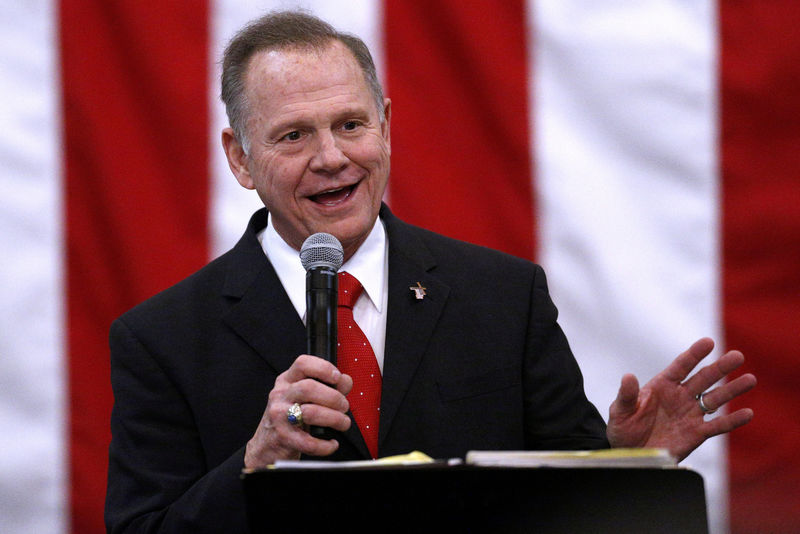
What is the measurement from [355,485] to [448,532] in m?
0.13

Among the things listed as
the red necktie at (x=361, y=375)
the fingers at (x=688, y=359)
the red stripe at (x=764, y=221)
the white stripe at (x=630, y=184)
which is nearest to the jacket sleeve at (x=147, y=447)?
the red necktie at (x=361, y=375)

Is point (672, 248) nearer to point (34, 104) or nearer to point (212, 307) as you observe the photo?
point (212, 307)

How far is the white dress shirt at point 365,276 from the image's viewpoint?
6.60ft

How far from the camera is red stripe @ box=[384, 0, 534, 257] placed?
8.67ft

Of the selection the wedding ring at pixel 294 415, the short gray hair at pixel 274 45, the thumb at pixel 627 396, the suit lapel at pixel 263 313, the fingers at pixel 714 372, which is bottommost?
the wedding ring at pixel 294 415

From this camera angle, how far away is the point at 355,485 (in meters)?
1.16

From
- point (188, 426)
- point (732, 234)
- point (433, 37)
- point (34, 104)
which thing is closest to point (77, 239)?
point (34, 104)

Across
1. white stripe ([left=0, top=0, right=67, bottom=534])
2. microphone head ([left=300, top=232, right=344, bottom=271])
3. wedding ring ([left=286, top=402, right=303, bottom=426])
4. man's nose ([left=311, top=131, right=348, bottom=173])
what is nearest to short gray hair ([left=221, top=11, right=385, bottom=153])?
man's nose ([left=311, top=131, right=348, bottom=173])

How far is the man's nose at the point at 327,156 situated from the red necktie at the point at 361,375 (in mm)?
303

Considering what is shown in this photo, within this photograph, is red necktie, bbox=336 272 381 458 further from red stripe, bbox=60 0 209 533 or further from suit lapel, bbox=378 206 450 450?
red stripe, bbox=60 0 209 533

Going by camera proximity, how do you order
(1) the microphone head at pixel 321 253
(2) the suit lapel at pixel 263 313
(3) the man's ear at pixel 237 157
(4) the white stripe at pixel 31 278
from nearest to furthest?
(1) the microphone head at pixel 321 253 < (2) the suit lapel at pixel 263 313 < (3) the man's ear at pixel 237 157 < (4) the white stripe at pixel 31 278

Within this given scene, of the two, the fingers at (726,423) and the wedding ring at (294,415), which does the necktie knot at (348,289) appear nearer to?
the wedding ring at (294,415)

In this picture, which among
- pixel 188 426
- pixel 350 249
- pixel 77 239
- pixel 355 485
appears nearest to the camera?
pixel 355 485

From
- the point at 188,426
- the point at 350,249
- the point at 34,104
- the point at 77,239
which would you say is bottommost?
the point at 188,426
